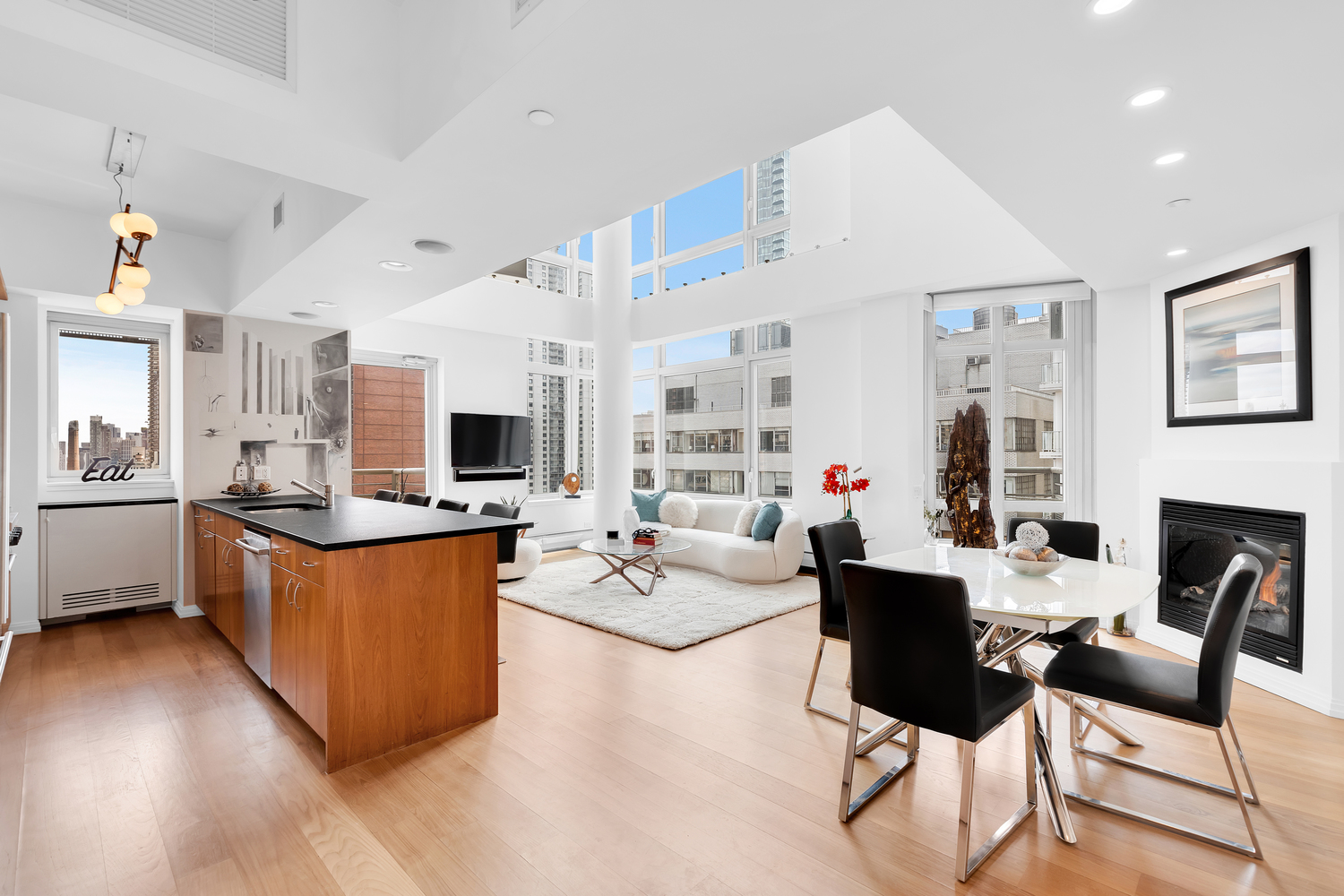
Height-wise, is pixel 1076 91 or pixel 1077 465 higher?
pixel 1076 91

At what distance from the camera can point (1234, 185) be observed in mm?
2578

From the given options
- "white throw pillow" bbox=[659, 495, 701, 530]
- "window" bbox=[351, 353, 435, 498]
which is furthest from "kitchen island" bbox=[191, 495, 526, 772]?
"white throw pillow" bbox=[659, 495, 701, 530]

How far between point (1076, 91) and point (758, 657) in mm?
3023

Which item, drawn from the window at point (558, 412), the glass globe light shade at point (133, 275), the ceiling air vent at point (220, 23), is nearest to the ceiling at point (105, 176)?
the glass globe light shade at point (133, 275)

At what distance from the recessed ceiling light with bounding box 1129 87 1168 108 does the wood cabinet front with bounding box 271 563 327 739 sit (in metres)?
3.20

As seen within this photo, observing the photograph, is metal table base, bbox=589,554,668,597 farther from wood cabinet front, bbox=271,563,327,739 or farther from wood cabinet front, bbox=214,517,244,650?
wood cabinet front, bbox=271,563,327,739

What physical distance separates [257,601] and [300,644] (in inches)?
31.8

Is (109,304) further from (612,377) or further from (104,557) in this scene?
(612,377)

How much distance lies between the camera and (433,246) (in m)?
3.21

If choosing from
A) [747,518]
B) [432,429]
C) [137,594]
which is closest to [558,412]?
[432,429]

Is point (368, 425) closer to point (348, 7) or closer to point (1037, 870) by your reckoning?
point (348, 7)

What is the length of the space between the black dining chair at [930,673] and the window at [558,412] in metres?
5.99

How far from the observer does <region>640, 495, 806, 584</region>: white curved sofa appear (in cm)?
565

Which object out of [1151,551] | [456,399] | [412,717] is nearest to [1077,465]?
[1151,551]
